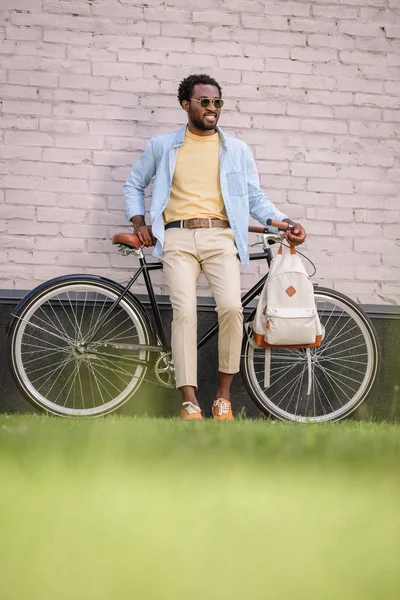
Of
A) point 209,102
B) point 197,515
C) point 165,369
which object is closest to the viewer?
point 197,515

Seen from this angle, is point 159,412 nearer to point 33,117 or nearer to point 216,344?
point 216,344

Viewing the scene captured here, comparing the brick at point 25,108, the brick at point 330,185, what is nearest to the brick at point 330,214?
the brick at point 330,185

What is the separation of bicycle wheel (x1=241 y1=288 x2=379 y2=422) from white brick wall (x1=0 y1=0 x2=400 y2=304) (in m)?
0.30

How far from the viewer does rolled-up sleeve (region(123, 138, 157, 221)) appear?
4.07m

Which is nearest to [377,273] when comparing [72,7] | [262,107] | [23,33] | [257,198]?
[257,198]

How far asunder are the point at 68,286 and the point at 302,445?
182cm

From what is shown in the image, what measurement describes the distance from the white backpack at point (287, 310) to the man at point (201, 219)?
4.8 inches

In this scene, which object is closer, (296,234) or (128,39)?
(296,234)

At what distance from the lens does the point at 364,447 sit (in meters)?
2.55

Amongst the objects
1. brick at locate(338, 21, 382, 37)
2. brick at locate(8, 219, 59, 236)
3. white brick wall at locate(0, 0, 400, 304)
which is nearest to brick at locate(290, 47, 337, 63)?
white brick wall at locate(0, 0, 400, 304)

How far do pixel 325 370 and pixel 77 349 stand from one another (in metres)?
1.35

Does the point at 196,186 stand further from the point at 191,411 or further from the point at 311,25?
the point at 311,25

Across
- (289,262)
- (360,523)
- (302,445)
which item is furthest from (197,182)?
(360,523)

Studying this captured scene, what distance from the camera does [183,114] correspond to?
175 inches
